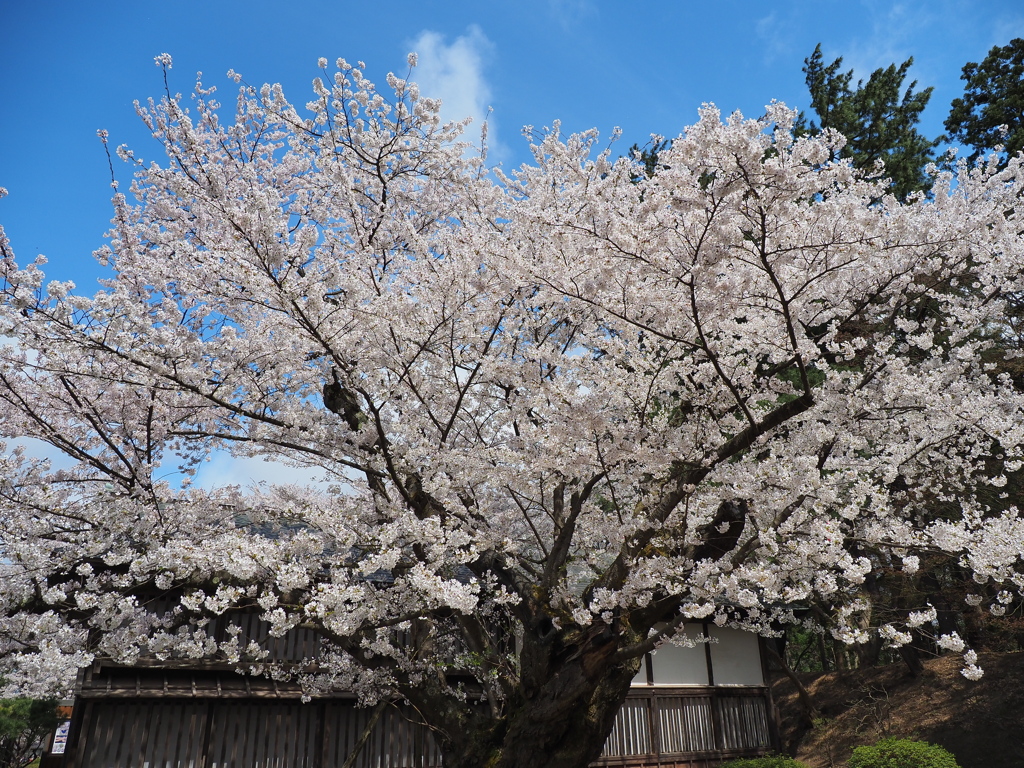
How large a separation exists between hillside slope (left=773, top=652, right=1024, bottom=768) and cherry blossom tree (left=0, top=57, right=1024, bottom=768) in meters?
6.83

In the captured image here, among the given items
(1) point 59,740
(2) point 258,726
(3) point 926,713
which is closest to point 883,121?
(3) point 926,713

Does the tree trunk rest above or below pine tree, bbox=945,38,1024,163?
below

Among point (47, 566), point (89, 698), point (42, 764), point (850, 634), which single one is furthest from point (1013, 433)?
point (42, 764)

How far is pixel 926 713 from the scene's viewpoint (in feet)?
43.9

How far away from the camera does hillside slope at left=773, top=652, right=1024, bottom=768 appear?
11.9 m

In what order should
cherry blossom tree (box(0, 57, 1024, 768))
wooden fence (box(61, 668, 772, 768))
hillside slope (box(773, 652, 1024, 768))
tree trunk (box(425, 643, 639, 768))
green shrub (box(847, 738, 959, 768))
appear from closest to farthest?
cherry blossom tree (box(0, 57, 1024, 768)), tree trunk (box(425, 643, 639, 768)), wooden fence (box(61, 668, 772, 768)), green shrub (box(847, 738, 959, 768)), hillside slope (box(773, 652, 1024, 768))

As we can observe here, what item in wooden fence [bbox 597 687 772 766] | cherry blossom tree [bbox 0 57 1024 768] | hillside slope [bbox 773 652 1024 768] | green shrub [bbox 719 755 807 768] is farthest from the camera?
hillside slope [bbox 773 652 1024 768]

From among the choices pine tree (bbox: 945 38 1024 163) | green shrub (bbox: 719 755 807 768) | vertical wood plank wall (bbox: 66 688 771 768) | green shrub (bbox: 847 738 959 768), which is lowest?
green shrub (bbox: 719 755 807 768)

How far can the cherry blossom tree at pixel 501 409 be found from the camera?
16.4 ft

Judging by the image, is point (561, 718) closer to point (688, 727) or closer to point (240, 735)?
point (240, 735)

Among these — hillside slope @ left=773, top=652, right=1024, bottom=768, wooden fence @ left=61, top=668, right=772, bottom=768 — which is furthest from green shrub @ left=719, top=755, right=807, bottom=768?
hillside slope @ left=773, top=652, right=1024, bottom=768

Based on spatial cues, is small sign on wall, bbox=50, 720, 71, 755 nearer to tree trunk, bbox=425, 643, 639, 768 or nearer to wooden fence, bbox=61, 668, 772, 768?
wooden fence, bbox=61, 668, 772, 768

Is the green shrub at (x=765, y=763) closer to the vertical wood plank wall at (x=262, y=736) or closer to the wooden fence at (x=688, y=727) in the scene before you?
the wooden fence at (x=688, y=727)

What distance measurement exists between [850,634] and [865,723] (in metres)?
12.4
